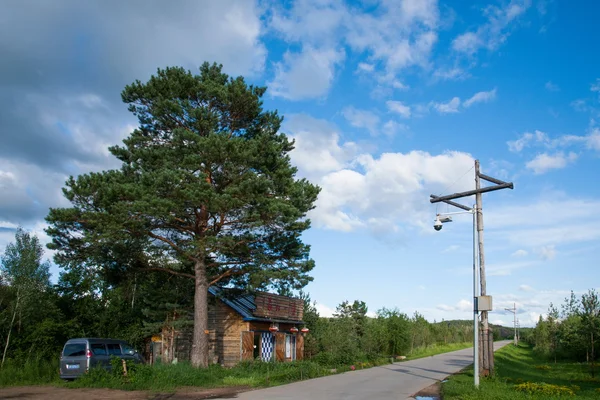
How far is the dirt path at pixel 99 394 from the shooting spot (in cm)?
1501

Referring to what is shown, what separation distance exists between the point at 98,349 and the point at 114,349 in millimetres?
1166

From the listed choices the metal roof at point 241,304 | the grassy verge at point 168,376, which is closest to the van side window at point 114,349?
the grassy verge at point 168,376

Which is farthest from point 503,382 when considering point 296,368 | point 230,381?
point 230,381

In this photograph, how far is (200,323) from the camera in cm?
2220

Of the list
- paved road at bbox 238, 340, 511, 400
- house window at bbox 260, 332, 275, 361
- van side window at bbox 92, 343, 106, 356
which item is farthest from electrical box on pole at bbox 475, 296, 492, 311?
van side window at bbox 92, 343, 106, 356

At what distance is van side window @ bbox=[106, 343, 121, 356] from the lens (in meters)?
20.5

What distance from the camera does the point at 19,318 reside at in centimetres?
2525

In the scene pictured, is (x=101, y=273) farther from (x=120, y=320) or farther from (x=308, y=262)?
(x=308, y=262)

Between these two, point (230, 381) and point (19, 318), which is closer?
point (230, 381)

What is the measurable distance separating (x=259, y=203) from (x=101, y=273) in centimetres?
929

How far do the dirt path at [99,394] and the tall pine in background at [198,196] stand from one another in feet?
17.1

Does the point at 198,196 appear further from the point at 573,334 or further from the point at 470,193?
the point at 573,334

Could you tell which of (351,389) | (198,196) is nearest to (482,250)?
(351,389)

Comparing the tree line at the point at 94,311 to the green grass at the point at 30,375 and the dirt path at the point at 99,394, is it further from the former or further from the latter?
the dirt path at the point at 99,394
